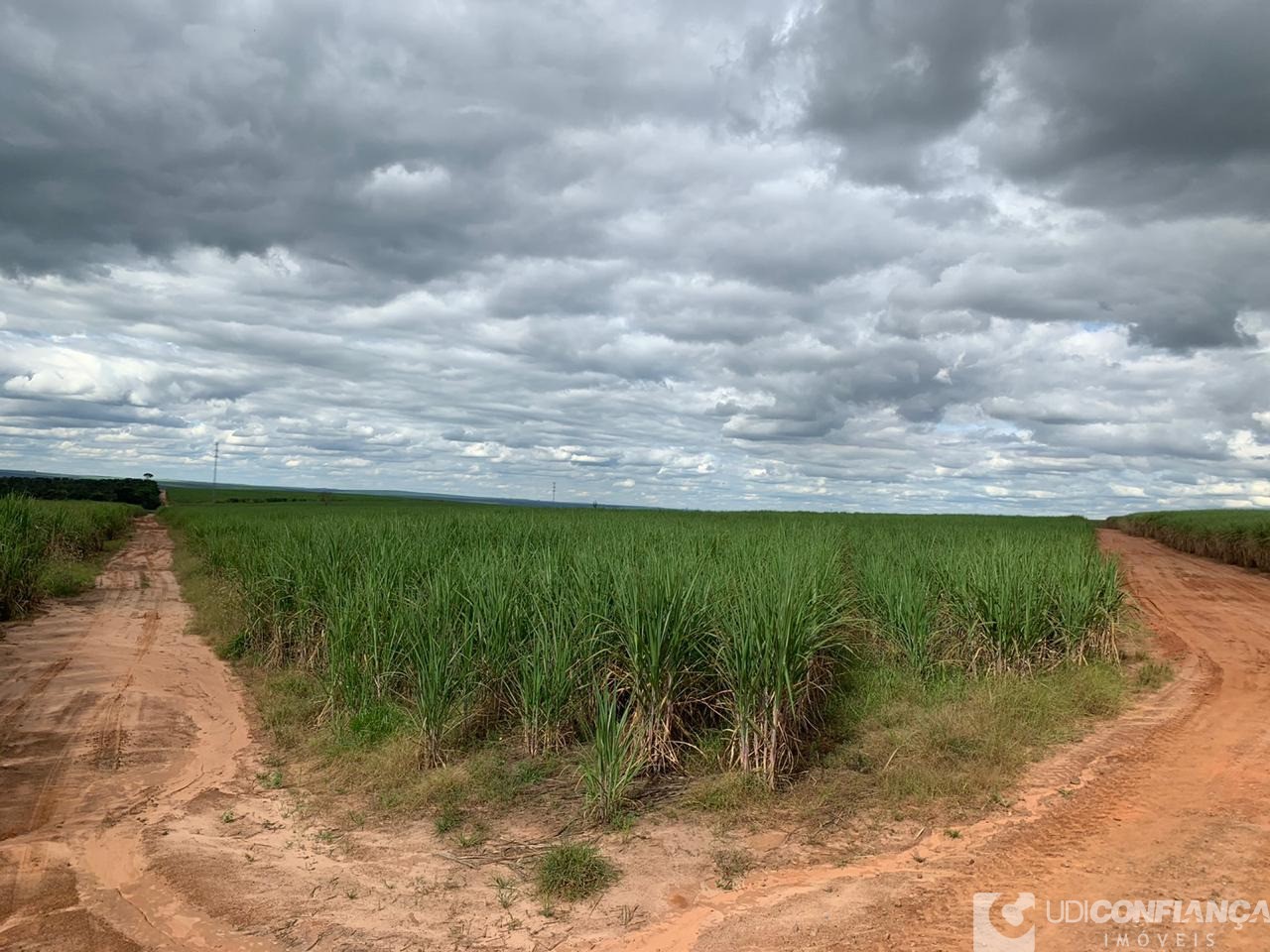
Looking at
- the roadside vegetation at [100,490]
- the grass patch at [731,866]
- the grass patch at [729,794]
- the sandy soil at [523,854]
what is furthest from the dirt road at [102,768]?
the roadside vegetation at [100,490]

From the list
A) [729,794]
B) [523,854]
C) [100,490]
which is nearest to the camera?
[523,854]

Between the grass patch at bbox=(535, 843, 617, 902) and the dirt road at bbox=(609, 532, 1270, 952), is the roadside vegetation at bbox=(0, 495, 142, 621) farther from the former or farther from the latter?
the dirt road at bbox=(609, 532, 1270, 952)

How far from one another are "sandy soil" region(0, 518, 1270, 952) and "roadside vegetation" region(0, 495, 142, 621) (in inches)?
316

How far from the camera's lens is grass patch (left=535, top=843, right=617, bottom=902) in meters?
4.72

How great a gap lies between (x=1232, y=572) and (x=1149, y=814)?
25.5 metres

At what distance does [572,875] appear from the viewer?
482 centimetres

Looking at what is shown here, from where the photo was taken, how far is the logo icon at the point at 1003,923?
3.91m

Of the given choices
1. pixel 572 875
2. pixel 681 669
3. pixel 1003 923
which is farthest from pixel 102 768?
pixel 1003 923

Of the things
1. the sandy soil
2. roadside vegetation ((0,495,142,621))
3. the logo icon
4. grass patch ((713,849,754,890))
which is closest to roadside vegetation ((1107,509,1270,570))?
the sandy soil

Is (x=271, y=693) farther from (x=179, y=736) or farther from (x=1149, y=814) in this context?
(x=1149, y=814)

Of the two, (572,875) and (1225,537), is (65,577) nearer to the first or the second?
(572,875)

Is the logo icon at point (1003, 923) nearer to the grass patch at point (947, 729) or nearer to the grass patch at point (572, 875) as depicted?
the grass patch at point (947, 729)

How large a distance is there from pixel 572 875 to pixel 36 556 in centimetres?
1631

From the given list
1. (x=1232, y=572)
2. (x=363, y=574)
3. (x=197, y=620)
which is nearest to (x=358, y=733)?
(x=363, y=574)
